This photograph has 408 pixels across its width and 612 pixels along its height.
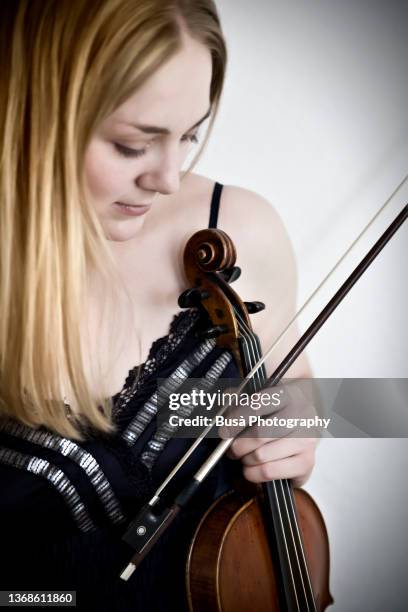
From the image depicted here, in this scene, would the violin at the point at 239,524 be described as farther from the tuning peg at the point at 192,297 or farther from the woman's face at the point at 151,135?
the woman's face at the point at 151,135

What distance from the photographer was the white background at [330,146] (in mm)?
1077

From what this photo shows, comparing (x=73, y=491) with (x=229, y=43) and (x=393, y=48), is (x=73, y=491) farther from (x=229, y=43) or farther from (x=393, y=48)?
(x=393, y=48)

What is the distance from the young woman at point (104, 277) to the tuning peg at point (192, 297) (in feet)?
0.24

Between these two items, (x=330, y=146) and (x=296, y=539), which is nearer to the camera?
(x=296, y=539)

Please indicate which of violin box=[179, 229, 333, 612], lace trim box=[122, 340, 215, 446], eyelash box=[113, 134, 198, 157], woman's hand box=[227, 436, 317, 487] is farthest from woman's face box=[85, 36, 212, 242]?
woman's hand box=[227, 436, 317, 487]

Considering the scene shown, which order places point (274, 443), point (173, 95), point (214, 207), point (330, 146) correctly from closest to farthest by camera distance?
point (173, 95)
point (274, 443)
point (214, 207)
point (330, 146)

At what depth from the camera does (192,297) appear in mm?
816

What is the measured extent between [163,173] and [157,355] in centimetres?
27

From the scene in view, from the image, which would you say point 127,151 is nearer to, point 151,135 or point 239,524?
point 151,135

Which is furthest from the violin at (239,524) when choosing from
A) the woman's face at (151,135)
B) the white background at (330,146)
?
the white background at (330,146)

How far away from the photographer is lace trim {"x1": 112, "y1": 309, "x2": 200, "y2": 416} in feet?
2.76

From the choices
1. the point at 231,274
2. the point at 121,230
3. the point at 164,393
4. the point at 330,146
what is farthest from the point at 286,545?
the point at 330,146

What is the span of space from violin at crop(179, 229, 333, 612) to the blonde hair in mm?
139

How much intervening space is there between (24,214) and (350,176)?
25.4 inches
